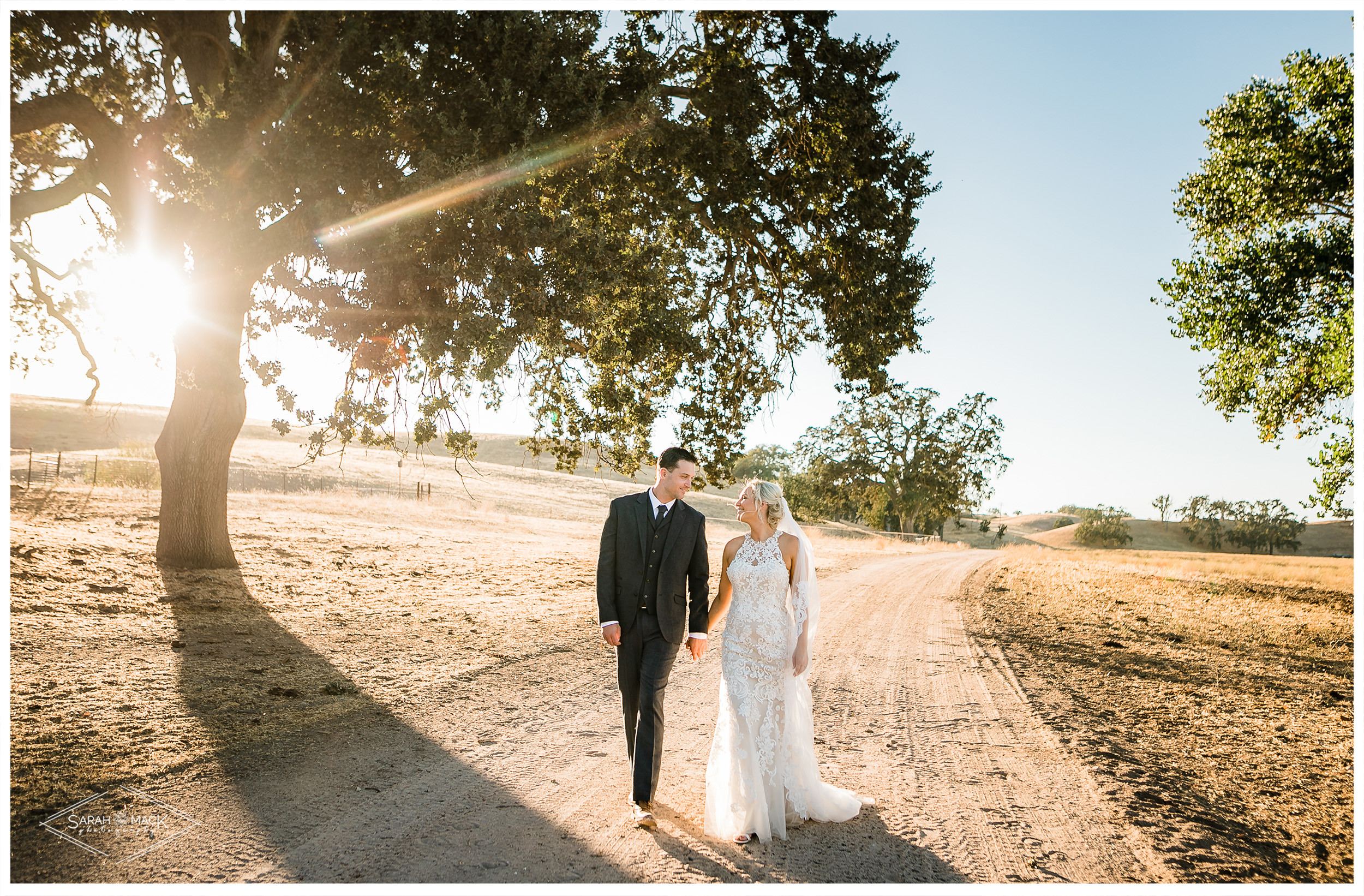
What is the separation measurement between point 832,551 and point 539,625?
24605 mm

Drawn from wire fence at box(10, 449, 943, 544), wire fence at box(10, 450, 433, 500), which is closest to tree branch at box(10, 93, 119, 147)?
wire fence at box(10, 450, 433, 500)

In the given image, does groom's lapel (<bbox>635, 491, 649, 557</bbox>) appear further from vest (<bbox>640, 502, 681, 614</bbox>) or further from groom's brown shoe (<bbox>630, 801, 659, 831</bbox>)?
groom's brown shoe (<bbox>630, 801, 659, 831</bbox>)

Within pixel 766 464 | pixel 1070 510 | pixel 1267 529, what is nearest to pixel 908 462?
pixel 766 464

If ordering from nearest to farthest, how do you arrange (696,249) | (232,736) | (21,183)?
(232,736), (21,183), (696,249)

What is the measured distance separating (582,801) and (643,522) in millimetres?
1896

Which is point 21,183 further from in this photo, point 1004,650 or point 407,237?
point 1004,650

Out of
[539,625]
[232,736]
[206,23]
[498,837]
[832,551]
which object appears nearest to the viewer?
[498,837]

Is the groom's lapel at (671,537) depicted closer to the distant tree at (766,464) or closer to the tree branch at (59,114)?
the tree branch at (59,114)

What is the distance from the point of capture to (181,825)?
14.3ft

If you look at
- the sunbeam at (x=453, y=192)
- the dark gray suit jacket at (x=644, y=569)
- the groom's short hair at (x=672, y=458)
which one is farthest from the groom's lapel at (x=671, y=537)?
the sunbeam at (x=453, y=192)

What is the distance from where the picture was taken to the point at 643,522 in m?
5.08

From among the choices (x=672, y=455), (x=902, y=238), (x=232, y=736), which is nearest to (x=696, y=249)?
(x=902, y=238)

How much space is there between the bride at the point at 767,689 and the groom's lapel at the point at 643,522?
1.88 feet

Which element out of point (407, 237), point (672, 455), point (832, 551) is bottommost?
point (832, 551)
